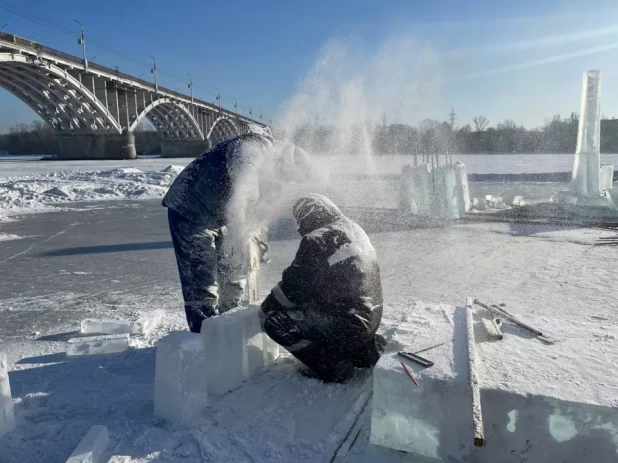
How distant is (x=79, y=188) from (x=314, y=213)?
18145mm

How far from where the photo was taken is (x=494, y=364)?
2779 mm

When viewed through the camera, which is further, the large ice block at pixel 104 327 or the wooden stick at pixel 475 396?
the large ice block at pixel 104 327

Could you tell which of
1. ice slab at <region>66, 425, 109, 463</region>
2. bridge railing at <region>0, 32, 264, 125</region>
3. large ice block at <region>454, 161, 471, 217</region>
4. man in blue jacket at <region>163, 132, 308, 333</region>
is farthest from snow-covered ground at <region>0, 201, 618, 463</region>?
bridge railing at <region>0, 32, 264, 125</region>

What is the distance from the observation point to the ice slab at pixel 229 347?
3354 mm

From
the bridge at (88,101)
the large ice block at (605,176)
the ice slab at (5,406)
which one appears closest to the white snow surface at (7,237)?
the ice slab at (5,406)

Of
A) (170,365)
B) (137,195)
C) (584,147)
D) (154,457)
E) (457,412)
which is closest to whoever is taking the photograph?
(457,412)

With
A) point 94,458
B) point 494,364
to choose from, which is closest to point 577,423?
point 494,364

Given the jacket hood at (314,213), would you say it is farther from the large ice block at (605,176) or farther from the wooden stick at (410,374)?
the large ice block at (605,176)

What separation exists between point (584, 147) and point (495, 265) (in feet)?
24.3

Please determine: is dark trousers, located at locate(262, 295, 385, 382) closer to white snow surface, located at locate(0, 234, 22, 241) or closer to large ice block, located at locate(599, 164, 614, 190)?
white snow surface, located at locate(0, 234, 22, 241)

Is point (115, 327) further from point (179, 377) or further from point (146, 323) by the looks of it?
point (179, 377)

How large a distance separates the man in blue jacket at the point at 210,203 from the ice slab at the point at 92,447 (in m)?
1.53

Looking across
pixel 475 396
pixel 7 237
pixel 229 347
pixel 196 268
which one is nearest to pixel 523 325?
pixel 475 396

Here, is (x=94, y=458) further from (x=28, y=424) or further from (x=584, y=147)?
(x=584, y=147)
